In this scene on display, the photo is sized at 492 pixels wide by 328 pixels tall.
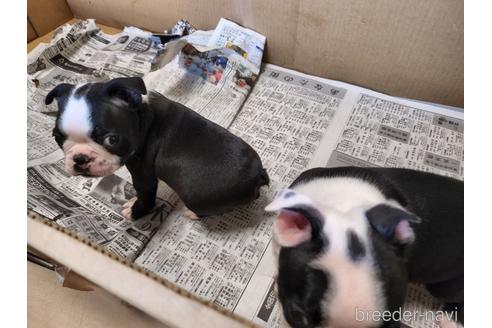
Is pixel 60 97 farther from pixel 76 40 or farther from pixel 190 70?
pixel 76 40

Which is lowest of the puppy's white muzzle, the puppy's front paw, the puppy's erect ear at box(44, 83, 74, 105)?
the puppy's front paw

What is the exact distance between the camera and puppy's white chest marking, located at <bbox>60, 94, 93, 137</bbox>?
864 mm

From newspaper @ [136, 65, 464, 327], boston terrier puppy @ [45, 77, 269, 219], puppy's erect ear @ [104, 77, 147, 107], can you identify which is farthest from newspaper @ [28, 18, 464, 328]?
puppy's erect ear @ [104, 77, 147, 107]

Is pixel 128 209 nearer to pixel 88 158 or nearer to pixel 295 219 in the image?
pixel 88 158

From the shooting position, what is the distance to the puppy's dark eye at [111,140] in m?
0.89

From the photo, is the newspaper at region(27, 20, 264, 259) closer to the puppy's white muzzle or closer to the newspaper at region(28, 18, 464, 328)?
the newspaper at region(28, 18, 464, 328)

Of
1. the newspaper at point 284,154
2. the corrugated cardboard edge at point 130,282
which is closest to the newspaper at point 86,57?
the newspaper at point 284,154

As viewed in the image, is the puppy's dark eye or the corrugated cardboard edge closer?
the corrugated cardboard edge

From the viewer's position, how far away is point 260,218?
1.21m

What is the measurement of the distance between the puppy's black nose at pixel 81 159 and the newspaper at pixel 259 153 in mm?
311

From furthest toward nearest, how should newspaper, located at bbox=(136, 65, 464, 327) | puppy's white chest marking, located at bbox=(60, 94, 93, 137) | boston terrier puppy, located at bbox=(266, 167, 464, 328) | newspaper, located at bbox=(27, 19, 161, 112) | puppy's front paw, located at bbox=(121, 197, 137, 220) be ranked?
1. newspaper, located at bbox=(27, 19, 161, 112)
2. puppy's front paw, located at bbox=(121, 197, 137, 220)
3. newspaper, located at bbox=(136, 65, 464, 327)
4. puppy's white chest marking, located at bbox=(60, 94, 93, 137)
5. boston terrier puppy, located at bbox=(266, 167, 464, 328)

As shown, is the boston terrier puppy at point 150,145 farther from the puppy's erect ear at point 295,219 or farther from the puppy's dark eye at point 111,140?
the puppy's erect ear at point 295,219

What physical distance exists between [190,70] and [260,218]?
0.74 m

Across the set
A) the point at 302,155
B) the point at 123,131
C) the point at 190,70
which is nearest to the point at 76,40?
the point at 190,70
